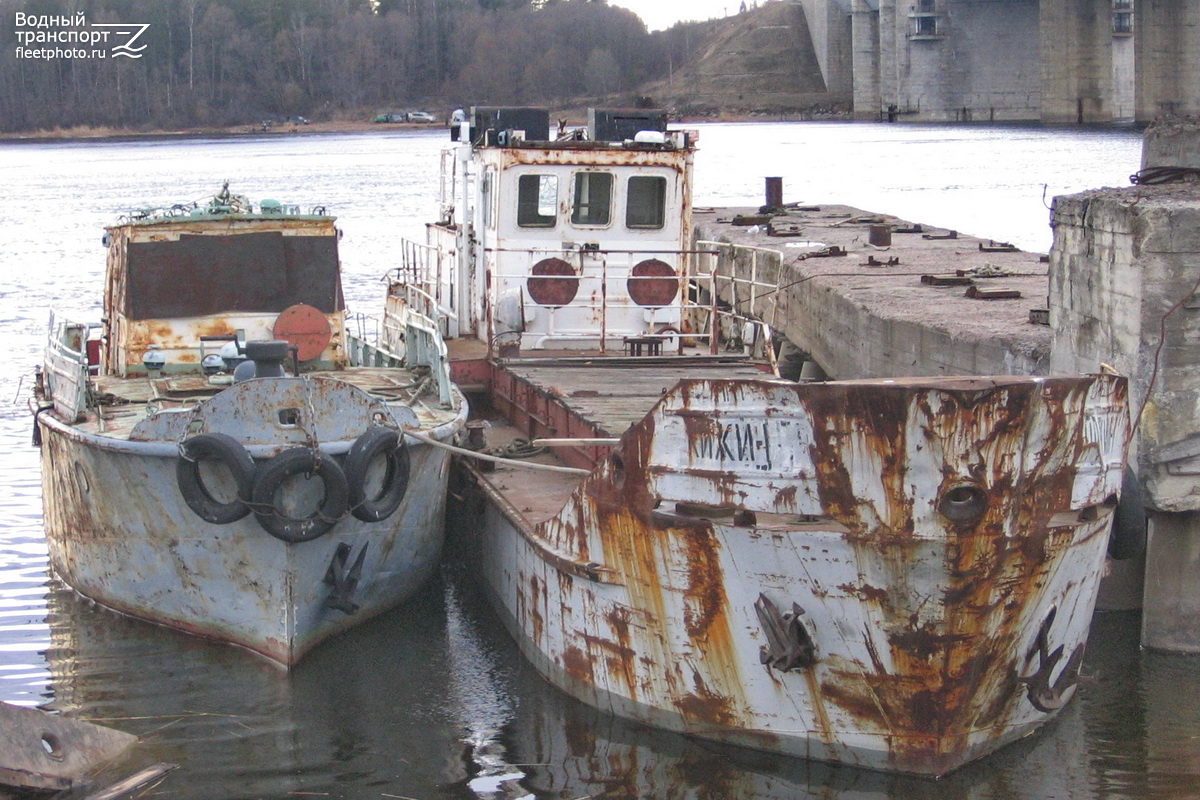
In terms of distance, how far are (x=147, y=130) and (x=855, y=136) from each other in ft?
178

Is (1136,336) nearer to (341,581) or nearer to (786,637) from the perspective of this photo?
(786,637)

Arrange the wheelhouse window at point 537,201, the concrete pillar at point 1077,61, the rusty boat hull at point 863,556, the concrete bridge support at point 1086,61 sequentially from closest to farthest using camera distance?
the rusty boat hull at point 863,556 → the wheelhouse window at point 537,201 → the concrete bridge support at point 1086,61 → the concrete pillar at point 1077,61

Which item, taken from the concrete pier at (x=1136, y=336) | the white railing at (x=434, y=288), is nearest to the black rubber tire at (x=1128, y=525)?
the concrete pier at (x=1136, y=336)

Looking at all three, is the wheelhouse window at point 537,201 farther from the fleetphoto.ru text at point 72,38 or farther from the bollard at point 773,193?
the fleetphoto.ru text at point 72,38

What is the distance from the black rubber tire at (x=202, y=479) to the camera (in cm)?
927

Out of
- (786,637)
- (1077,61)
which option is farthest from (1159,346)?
(1077,61)

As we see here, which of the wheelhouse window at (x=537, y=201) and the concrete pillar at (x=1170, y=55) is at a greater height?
the concrete pillar at (x=1170, y=55)

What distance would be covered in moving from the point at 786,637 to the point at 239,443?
3.79 m

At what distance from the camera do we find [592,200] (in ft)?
43.8

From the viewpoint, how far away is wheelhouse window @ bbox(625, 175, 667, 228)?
13.3m

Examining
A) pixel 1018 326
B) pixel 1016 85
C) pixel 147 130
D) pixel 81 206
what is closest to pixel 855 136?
pixel 1016 85

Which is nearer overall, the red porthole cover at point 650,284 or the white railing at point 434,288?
the red porthole cover at point 650,284

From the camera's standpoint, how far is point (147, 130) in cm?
11388

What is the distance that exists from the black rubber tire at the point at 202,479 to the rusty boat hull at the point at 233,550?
186 millimetres
